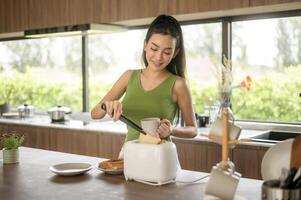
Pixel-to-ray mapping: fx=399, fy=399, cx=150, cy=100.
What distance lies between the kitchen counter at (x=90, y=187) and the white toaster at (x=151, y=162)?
0.10 ft

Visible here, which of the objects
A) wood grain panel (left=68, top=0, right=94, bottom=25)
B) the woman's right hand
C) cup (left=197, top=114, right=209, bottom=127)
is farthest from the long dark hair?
wood grain panel (left=68, top=0, right=94, bottom=25)

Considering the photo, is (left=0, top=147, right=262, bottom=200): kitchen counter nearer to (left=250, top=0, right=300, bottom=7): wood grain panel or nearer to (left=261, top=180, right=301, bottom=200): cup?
(left=261, top=180, right=301, bottom=200): cup

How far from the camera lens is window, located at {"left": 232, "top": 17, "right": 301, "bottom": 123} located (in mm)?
3129

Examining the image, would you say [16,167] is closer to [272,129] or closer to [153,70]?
[153,70]

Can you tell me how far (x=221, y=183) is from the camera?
47.6 inches

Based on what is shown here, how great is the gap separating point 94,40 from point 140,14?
1075mm

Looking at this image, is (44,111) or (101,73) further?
(44,111)

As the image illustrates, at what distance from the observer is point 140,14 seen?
3283mm

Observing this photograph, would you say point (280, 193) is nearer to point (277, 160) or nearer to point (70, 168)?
point (277, 160)

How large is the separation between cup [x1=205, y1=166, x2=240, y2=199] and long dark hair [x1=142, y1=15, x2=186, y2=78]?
30.1 inches

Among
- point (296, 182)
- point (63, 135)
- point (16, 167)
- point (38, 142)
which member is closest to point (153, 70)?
point (16, 167)

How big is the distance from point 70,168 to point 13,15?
9.75ft

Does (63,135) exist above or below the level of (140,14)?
below

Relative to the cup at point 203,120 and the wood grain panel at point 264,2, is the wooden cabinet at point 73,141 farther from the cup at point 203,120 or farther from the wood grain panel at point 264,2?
the wood grain panel at point 264,2
